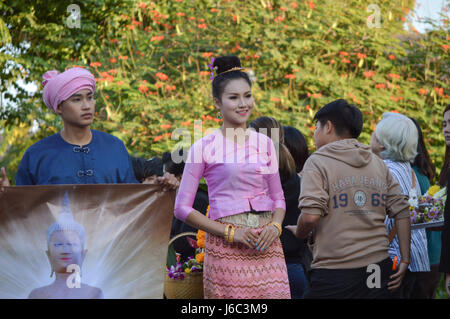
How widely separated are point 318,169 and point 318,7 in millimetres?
7922

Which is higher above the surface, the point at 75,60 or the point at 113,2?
the point at 113,2

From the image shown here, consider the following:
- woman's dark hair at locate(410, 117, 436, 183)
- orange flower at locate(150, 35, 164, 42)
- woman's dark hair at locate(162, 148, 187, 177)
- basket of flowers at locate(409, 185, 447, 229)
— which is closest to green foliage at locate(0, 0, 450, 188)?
orange flower at locate(150, 35, 164, 42)

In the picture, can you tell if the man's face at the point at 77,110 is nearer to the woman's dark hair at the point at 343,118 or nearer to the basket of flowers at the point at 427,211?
the woman's dark hair at the point at 343,118

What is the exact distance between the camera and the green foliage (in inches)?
365

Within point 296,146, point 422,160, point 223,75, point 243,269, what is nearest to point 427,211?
point 422,160

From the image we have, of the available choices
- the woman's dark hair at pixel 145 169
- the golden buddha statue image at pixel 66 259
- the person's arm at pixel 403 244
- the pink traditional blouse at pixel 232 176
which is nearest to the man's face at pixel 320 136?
the pink traditional blouse at pixel 232 176

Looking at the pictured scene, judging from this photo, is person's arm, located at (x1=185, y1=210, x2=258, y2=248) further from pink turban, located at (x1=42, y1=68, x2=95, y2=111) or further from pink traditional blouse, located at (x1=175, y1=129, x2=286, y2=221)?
pink turban, located at (x1=42, y1=68, x2=95, y2=111)

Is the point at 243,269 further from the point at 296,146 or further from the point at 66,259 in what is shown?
the point at 296,146

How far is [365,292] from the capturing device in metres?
2.88

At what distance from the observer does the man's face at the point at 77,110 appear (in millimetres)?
2891

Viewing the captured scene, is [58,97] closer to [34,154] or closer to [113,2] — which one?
[34,154]

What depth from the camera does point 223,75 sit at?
303 centimetres

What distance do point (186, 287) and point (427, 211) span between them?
5.19 ft

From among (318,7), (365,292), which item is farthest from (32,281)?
(318,7)
